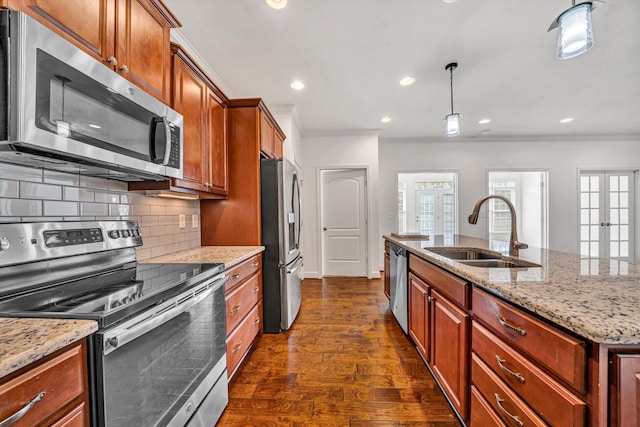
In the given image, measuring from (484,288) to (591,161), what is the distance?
6411 mm

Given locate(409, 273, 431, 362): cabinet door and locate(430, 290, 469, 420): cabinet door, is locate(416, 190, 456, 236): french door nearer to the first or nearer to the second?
locate(409, 273, 431, 362): cabinet door

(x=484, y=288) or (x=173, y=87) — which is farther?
(x=173, y=87)

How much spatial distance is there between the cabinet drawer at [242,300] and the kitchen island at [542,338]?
1.30 m

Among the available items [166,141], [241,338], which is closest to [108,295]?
[166,141]

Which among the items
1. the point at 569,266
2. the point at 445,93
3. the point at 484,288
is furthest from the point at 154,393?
the point at 445,93

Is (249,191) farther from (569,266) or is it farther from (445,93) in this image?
(445,93)

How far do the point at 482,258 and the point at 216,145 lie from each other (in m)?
2.31

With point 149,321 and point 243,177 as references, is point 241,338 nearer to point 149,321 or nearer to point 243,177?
point 149,321

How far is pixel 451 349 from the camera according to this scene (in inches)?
56.1

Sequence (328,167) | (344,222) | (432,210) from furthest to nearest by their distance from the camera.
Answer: (432,210), (344,222), (328,167)

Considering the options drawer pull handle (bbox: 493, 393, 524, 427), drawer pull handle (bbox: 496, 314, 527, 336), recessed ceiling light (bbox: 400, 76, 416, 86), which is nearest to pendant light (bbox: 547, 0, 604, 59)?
recessed ceiling light (bbox: 400, 76, 416, 86)


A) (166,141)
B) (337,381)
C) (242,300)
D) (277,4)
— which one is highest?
A: (277,4)

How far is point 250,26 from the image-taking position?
204 cm

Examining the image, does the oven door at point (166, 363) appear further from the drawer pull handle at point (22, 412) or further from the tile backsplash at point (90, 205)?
the tile backsplash at point (90, 205)
